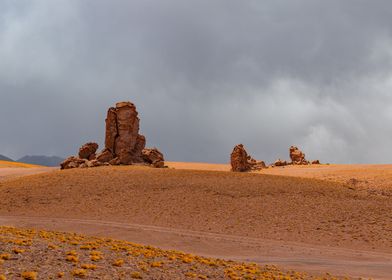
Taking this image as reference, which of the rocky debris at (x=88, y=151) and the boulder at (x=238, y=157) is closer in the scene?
the rocky debris at (x=88, y=151)

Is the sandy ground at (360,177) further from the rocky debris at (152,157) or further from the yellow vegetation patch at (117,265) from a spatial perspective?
the yellow vegetation patch at (117,265)

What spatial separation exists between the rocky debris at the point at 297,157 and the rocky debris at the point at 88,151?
42193 millimetres

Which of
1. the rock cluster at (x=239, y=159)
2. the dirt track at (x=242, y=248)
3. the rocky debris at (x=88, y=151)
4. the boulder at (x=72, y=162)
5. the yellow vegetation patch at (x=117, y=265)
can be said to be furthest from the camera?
the rock cluster at (x=239, y=159)

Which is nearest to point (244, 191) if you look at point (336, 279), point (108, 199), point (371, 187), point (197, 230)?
point (197, 230)

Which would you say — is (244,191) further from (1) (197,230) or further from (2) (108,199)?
(2) (108,199)

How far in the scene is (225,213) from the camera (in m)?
38.6

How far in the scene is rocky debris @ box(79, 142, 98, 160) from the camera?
200 ft

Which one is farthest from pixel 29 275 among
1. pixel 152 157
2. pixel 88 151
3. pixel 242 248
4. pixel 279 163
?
pixel 279 163

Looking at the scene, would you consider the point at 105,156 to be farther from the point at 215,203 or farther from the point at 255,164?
the point at 255,164

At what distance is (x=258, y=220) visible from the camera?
37.2 meters

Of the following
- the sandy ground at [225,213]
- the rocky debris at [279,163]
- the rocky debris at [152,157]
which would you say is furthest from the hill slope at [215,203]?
the rocky debris at [279,163]

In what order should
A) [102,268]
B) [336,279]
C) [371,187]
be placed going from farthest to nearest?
[371,187], [336,279], [102,268]

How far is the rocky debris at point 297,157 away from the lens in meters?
Answer: 87.8

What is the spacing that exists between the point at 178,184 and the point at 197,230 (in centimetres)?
1115
